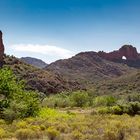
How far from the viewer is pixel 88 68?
15825 cm

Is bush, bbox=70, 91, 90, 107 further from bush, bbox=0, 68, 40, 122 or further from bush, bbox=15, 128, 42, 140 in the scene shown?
bush, bbox=15, 128, 42, 140

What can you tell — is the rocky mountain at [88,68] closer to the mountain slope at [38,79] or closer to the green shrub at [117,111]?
the mountain slope at [38,79]

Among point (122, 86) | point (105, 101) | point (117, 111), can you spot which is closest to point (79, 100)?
point (105, 101)

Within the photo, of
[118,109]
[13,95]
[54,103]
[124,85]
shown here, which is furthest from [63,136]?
[124,85]

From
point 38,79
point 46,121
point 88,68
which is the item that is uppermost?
point 88,68

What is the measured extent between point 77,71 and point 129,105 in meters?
109

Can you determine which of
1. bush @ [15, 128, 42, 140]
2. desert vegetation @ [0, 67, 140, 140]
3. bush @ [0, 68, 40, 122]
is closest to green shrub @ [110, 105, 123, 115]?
desert vegetation @ [0, 67, 140, 140]

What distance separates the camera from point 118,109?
42844mm

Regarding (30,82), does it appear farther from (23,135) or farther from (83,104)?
(23,135)

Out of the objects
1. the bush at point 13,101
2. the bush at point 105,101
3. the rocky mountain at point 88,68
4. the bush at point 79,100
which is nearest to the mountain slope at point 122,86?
the bush at point 79,100

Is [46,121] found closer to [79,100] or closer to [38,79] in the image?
[79,100]

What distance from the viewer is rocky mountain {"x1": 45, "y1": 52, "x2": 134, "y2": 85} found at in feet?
487

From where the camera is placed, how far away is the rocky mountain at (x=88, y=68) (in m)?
148

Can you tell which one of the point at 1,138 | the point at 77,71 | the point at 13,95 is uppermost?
the point at 77,71
